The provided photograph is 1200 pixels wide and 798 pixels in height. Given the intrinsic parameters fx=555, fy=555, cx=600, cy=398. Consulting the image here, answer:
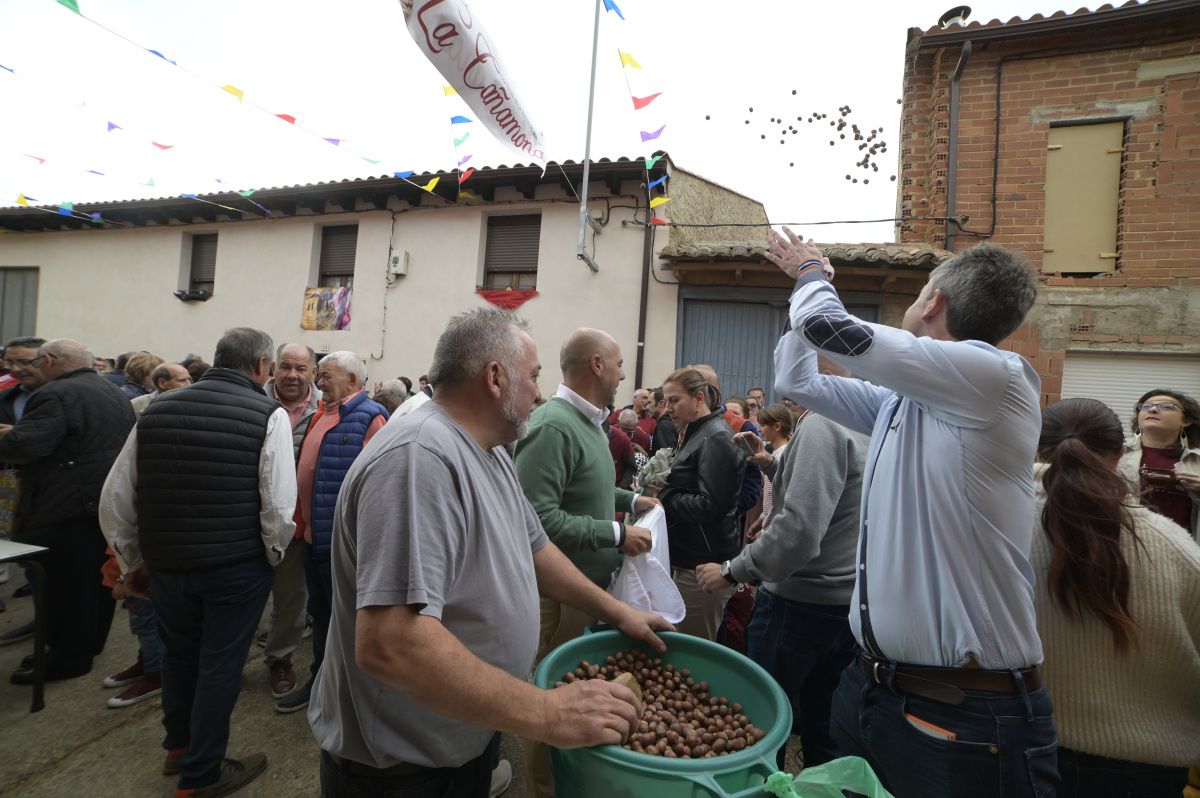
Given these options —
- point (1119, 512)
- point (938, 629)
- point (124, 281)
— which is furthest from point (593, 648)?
point (124, 281)

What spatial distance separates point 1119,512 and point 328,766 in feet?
7.58

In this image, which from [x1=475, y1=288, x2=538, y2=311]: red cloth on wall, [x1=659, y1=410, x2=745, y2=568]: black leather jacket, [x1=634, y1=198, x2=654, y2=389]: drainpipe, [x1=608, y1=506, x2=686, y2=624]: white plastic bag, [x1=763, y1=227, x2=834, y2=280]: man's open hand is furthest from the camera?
[x1=475, y1=288, x2=538, y2=311]: red cloth on wall

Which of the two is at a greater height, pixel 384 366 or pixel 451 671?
pixel 384 366

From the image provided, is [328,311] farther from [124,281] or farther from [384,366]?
[124,281]

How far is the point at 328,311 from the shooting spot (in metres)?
10.7

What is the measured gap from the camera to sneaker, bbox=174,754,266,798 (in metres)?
2.57

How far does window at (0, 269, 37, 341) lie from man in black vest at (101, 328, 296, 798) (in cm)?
1564

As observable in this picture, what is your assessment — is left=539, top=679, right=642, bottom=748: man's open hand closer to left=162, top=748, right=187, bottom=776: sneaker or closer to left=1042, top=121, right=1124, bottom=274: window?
left=162, top=748, right=187, bottom=776: sneaker

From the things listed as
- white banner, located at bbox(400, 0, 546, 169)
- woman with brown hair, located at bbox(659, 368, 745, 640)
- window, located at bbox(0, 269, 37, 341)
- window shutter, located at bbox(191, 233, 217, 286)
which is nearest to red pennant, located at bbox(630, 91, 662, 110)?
white banner, located at bbox(400, 0, 546, 169)

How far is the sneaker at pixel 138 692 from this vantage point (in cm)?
335

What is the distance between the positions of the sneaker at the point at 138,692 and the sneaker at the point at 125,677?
0.26ft

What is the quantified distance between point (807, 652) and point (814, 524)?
66 cm

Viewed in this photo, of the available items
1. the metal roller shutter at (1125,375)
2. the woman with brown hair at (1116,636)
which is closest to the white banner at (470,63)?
the woman with brown hair at (1116,636)

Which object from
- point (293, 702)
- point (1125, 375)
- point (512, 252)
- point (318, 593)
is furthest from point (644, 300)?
point (293, 702)
